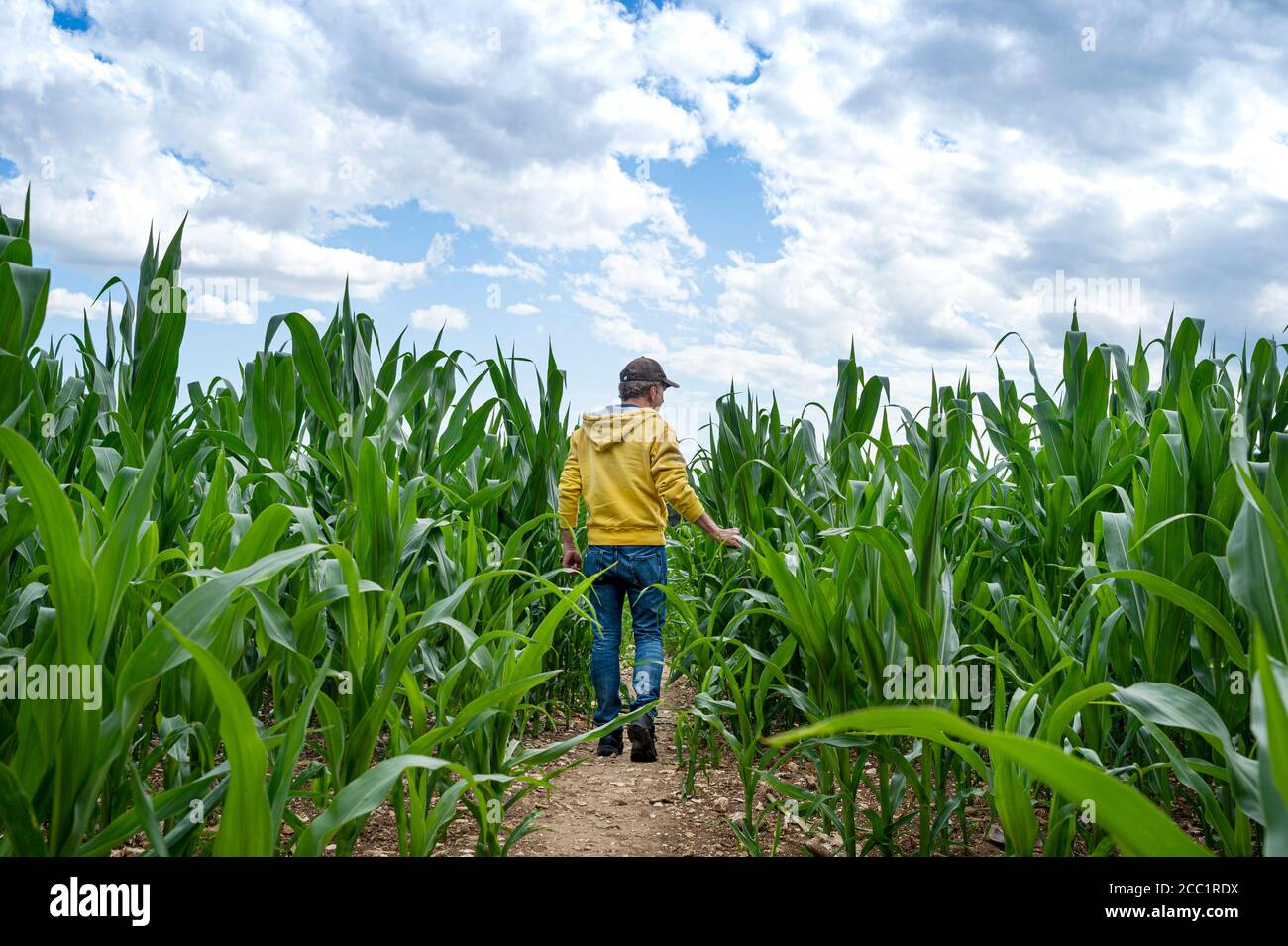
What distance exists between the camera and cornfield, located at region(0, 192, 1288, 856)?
1206 mm

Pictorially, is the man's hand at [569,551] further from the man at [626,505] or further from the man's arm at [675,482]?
the man's arm at [675,482]

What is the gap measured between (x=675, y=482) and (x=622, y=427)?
0.36 m

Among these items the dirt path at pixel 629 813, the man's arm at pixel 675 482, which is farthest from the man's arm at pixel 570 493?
the dirt path at pixel 629 813

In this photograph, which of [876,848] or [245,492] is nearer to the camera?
[876,848]

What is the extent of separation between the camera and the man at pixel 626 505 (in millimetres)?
3662

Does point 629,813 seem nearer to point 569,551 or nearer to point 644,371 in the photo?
point 569,551

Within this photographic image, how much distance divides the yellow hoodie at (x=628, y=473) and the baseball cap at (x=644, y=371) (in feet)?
0.47

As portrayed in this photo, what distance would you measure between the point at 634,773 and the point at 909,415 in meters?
1.75

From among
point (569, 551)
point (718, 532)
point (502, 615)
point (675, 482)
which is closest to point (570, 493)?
point (569, 551)

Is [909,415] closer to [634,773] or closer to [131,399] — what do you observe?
[634,773]

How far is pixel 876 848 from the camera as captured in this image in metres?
2.08

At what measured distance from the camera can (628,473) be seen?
12.1 feet

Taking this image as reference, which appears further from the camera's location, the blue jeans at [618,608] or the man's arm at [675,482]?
the blue jeans at [618,608]
